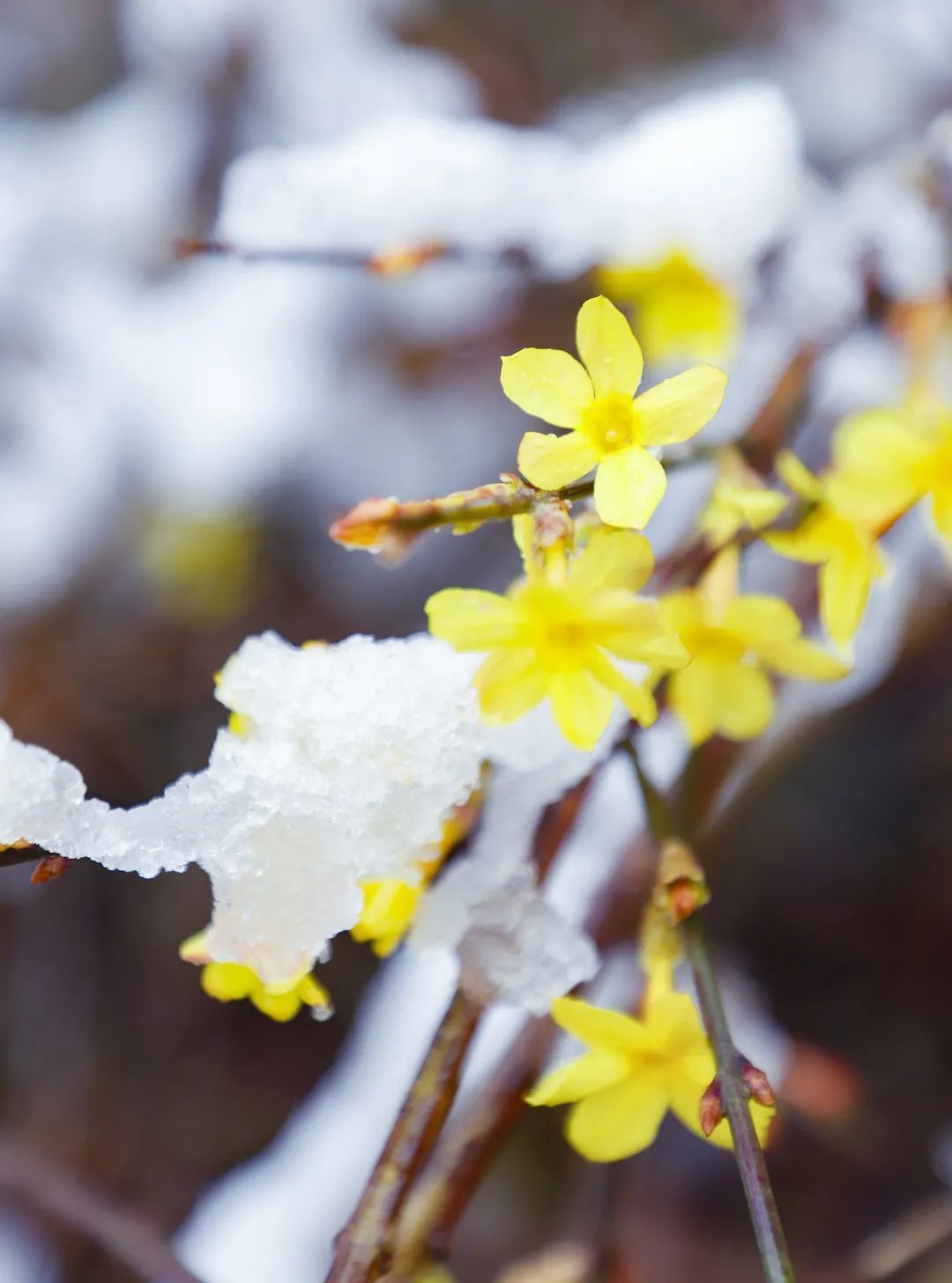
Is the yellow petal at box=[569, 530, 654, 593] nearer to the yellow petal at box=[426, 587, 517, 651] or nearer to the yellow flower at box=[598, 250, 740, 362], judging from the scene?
the yellow petal at box=[426, 587, 517, 651]

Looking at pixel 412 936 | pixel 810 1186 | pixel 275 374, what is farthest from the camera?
pixel 275 374

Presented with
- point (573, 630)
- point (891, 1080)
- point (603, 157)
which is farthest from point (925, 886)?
point (573, 630)

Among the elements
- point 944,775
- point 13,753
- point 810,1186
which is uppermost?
point 13,753

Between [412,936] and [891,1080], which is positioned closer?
[412,936]

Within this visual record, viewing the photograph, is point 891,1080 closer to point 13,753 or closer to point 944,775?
point 944,775

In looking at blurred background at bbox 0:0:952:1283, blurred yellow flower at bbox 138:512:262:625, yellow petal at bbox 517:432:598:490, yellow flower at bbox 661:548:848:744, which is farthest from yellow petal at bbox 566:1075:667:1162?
blurred yellow flower at bbox 138:512:262:625

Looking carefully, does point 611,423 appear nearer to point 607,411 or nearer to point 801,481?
point 607,411

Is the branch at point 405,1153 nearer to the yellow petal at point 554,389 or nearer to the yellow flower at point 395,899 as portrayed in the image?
the yellow flower at point 395,899

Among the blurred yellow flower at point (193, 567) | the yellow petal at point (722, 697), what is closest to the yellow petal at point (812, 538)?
the yellow petal at point (722, 697)
